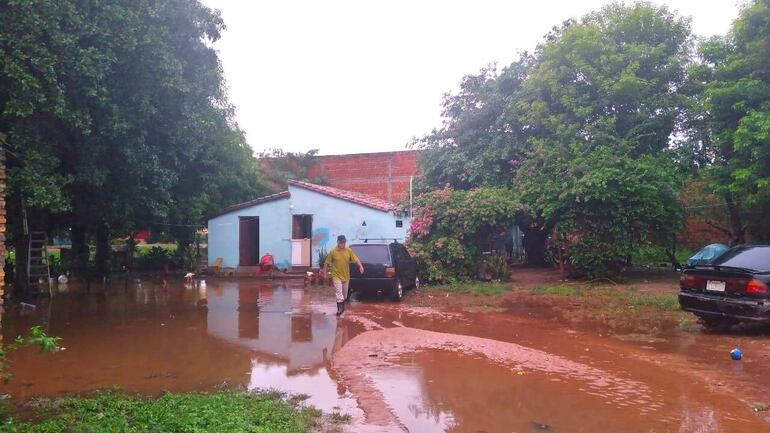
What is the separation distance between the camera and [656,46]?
18.5 metres

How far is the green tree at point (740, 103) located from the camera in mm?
14219

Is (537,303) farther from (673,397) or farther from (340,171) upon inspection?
(340,171)

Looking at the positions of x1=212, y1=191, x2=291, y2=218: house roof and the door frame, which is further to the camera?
the door frame

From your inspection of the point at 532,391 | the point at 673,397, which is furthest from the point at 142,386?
the point at 673,397

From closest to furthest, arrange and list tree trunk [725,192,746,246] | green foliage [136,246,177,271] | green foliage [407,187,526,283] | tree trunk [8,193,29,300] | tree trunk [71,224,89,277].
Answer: tree trunk [8,193,29,300] < green foliage [407,187,526,283] < tree trunk [725,192,746,246] < tree trunk [71,224,89,277] < green foliage [136,246,177,271]

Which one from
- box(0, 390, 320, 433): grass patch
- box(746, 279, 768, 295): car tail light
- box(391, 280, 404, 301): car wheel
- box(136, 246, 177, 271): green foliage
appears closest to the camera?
box(0, 390, 320, 433): grass patch

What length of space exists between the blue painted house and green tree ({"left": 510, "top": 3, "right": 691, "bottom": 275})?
22.7 feet

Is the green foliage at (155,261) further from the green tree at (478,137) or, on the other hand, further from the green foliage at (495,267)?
the green foliage at (495,267)

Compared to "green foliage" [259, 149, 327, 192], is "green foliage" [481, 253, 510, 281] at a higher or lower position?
lower

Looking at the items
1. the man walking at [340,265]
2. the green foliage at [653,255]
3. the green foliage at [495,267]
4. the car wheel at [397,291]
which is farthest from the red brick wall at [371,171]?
the man walking at [340,265]

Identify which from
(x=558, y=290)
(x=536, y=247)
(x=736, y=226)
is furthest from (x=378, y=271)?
(x=536, y=247)

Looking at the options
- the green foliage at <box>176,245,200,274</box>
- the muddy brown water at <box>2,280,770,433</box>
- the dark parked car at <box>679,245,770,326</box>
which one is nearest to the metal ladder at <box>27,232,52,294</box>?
the muddy brown water at <box>2,280,770,433</box>

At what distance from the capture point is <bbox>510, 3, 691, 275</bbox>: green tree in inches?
652

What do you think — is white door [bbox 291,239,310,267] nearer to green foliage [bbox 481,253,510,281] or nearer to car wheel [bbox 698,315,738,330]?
green foliage [bbox 481,253,510,281]
